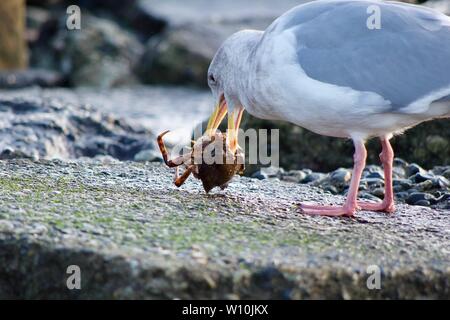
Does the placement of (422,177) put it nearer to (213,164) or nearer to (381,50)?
(381,50)

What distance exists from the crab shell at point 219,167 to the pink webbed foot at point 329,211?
55 cm

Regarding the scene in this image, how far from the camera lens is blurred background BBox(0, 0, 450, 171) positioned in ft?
27.3

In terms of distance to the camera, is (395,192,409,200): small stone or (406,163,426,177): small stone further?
(406,163,426,177): small stone

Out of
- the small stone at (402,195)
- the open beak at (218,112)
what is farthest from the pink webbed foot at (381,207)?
the open beak at (218,112)

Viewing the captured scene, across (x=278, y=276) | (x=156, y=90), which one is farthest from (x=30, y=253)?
(x=156, y=90)

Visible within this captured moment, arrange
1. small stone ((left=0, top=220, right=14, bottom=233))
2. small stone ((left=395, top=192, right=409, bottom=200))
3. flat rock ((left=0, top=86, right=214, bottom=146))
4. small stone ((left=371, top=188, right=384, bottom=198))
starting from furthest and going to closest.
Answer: flat rock ((left=0, top=86, right=214, bottom=146)), small stone ((left=371, top=188, right=384, bottom=198)), small stone ((left=395, top=192, right=409, bottom=200)), small stone ((left=0, top=220, right=14, bottom=233))

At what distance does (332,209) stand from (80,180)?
1649 millimetres

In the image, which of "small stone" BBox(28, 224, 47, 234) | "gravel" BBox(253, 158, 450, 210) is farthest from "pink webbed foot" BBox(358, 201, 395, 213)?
"small stone" BBox(28, 224, 47, 234)

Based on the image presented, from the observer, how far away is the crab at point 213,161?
5703 mm

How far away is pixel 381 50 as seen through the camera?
5.36m

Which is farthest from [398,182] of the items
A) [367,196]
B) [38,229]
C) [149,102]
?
[149,102]

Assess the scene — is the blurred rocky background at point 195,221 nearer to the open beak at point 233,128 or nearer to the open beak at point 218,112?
the open beak at point 233,128

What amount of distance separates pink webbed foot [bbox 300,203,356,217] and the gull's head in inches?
37.3
